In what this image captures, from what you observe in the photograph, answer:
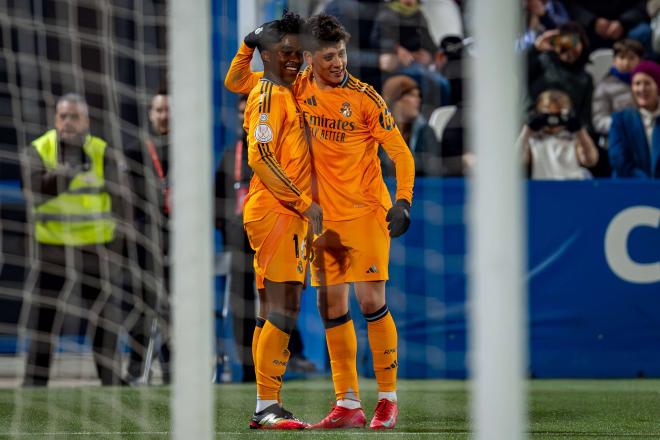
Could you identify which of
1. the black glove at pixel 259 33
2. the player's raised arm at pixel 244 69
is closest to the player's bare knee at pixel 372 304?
the player's raised arm at pixel 244 69

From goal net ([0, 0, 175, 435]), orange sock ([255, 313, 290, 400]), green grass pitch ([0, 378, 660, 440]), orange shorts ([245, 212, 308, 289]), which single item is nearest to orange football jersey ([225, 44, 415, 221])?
orange shorts ([245, 212, 308, 289])

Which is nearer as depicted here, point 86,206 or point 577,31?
point 86,206

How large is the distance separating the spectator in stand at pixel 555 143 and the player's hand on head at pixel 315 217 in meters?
3.43

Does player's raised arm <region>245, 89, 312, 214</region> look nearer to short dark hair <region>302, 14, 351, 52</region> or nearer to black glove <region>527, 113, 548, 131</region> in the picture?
short dark hair <region>302, 14, 351, 52</region>

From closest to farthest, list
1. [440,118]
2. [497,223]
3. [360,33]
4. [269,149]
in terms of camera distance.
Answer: [497,223] → [269,149] → [440,118] → [360,33]

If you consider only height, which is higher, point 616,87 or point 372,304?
point 616,87

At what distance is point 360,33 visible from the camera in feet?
29.9

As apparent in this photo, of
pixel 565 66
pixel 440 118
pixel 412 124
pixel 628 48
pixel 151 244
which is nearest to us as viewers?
pixel 412 124

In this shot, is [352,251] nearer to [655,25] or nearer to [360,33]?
[360,33]

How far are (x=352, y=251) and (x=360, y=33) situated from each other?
3325mm

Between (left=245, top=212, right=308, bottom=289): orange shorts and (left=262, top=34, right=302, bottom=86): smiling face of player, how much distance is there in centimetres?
65

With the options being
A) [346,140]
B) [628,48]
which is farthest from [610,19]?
[346,140]

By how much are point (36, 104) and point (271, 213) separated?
4.63 m

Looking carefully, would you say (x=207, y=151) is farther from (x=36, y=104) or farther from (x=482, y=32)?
(x=36, y=104)
